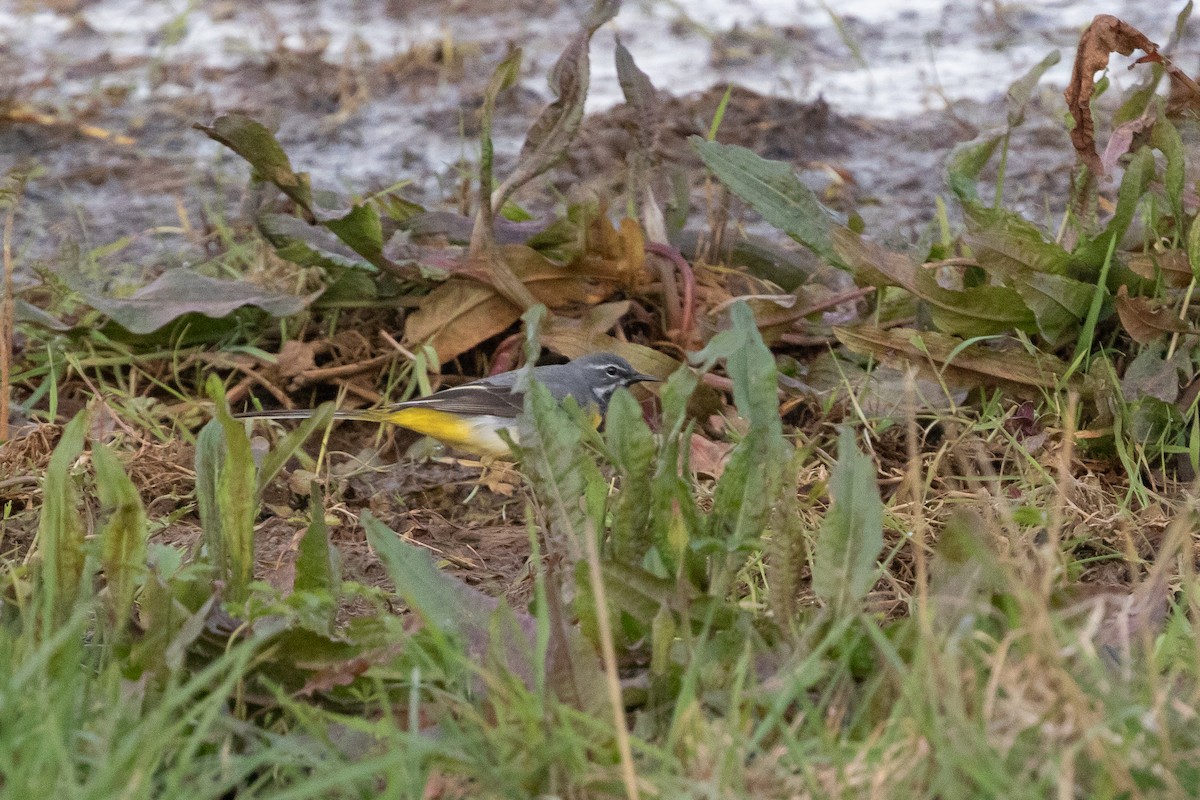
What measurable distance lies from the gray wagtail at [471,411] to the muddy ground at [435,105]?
0.13 meters

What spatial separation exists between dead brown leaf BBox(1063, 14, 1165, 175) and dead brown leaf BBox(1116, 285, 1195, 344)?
413 mm

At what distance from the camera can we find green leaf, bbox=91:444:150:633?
2.93 meters

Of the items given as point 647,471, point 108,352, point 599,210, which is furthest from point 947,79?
point 647,471

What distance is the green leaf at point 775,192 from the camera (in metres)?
4.48

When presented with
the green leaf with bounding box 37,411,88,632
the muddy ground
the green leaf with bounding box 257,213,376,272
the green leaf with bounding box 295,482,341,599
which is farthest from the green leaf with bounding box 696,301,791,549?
the green leaf with bounding box 257,213,376,272

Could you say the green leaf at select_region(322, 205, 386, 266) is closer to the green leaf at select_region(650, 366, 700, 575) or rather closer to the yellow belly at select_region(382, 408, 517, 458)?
the yellow belly at select_region(382, 408, 517, 458)

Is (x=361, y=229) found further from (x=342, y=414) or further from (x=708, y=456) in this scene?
(x=708, y=456)

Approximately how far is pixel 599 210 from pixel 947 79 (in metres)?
4.16

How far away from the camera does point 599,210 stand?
5094mm

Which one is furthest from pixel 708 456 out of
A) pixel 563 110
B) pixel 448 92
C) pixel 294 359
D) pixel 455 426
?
pixel 448 92

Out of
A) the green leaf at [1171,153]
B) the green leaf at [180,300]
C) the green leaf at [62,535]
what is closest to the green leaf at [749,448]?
the green leaf at [62,535]

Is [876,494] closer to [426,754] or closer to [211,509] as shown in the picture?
[426,754]

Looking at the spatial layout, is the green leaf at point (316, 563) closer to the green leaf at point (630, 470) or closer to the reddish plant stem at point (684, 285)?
the green leaf at point (630, 470)

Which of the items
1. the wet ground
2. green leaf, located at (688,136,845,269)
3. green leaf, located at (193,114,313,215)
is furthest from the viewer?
the wet ground
